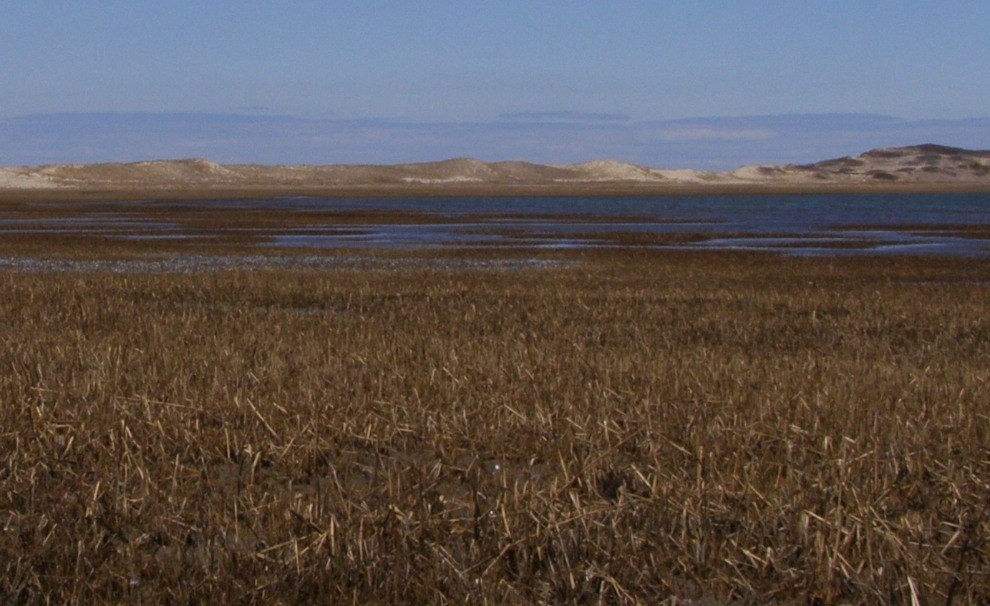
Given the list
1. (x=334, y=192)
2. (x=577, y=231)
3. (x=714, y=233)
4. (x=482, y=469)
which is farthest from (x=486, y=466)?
(x=334, y=192)

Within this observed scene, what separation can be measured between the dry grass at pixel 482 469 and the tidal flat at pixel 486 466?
0.8 inches

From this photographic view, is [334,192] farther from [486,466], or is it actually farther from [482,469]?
[482,469]

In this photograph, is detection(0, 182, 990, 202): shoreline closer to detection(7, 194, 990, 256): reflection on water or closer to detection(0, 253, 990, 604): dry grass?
detection(7, 194, 990, 256): reflection on water

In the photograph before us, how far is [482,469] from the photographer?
732 cm

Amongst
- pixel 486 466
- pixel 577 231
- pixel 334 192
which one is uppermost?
pixel 486 466

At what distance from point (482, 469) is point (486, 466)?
17 cm

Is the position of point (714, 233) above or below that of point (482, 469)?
below

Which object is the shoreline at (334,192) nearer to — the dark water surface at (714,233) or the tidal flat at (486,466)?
the dark water surface at (714,233)

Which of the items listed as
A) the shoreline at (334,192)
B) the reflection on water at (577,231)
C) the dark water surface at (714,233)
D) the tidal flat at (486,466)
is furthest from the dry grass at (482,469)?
the shoreline at (334,192)

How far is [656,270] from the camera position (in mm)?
26484

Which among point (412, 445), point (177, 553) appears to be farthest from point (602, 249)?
point (177, 553)

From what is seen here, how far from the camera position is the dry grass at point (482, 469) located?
5484 mm

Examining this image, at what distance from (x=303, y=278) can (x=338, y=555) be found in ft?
57.3

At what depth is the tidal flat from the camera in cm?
549
